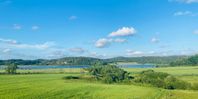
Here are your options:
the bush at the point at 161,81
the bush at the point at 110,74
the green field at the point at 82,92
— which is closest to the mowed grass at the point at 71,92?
the green field at the point at 82,92

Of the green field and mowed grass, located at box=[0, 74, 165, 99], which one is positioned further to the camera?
the green field

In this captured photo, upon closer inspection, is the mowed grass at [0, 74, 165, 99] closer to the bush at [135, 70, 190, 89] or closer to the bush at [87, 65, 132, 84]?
the bush at [135, 70, 190, 89]

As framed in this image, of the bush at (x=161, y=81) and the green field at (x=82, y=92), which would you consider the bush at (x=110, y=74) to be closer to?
the bush at (x=161, y=81)

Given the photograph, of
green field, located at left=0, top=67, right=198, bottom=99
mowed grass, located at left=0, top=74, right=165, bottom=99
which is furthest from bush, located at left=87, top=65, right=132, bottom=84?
mowed grass, located at left=0, top=74, right=165, bottom=99

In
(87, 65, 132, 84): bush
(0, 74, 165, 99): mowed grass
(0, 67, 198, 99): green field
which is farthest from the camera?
(87, 65, 132, 84): bush

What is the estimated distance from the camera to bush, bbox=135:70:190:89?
109m

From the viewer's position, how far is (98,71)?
16988cm

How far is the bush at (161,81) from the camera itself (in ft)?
358

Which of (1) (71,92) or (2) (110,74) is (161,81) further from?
(1) (71,92)

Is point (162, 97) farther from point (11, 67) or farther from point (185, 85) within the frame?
point (11, 67)

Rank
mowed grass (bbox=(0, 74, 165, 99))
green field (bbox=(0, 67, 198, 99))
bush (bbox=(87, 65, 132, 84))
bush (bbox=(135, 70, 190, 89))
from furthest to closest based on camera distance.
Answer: bush (bbox=(87, 65, 132, 84)) → bush (bbox=(135, 70, 190, 89)) → green field (bbox=(0, 67, 198, 99)) → mowed grass (bbox=(0, 74, 165, 99))

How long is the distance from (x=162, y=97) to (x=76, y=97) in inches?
826

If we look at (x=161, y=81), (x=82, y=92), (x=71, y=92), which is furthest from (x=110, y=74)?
(x=71, y=92)

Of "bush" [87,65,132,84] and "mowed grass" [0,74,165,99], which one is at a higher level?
"bush" [87,65,132,84]
